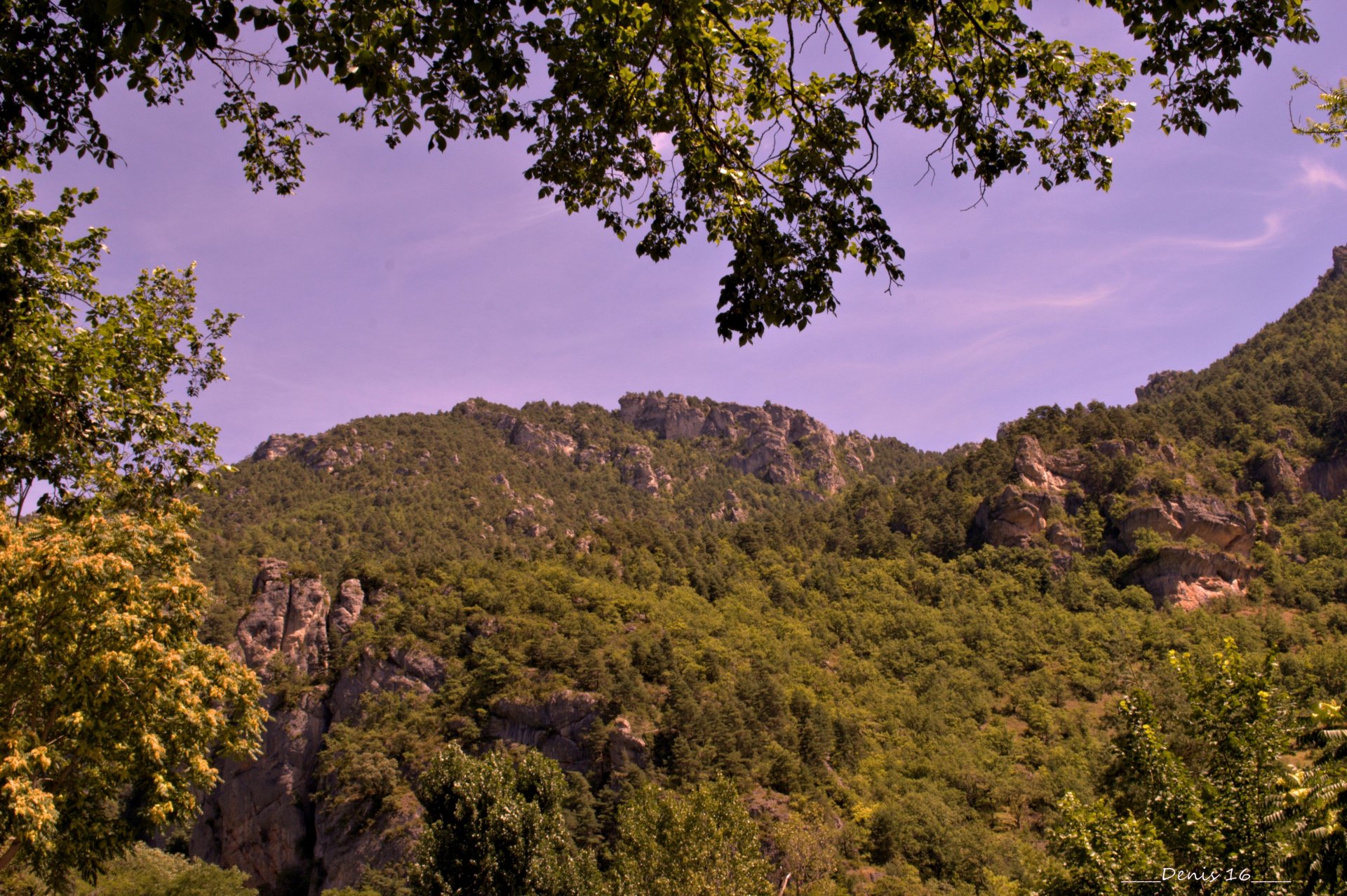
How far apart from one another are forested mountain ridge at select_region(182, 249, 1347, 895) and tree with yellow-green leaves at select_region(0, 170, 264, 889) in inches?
185

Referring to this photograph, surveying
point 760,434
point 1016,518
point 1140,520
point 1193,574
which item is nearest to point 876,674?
point 1016,518

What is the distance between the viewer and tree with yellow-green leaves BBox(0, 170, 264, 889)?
279 inches

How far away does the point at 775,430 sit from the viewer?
570 ft

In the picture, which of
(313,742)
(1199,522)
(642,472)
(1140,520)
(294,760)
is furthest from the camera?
(642,472)

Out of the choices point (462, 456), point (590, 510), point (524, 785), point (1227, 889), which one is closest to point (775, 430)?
point (590, 510)

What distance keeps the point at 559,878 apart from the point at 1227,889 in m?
18.7

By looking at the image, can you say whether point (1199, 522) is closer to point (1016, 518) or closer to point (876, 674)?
point (1016, 518)

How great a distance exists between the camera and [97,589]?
9359mm

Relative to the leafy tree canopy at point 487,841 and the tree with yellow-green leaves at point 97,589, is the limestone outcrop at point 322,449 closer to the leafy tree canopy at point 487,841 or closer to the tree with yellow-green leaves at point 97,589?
the leafy tree canopy at point 487,841

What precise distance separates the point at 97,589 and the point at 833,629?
203 ft

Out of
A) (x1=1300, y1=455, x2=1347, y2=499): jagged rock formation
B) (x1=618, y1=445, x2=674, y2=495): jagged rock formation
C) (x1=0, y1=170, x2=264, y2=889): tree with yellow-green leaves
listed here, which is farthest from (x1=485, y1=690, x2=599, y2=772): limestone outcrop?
(x1=618, y1=445, x2=674, y2=495): jagged rock formation

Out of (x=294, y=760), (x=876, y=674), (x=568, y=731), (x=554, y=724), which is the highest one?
(x=554, y=724)

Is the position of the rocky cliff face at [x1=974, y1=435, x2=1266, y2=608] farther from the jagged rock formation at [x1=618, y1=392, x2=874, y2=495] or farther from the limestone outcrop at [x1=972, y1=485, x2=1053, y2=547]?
the jagged rock formation at [x1=618, y1=392, x2=874, y2=495]

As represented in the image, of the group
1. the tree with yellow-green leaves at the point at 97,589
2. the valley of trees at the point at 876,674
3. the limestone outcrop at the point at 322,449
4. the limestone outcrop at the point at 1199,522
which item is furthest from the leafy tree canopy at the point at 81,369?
the limestone outcrop at the point at 322,449
